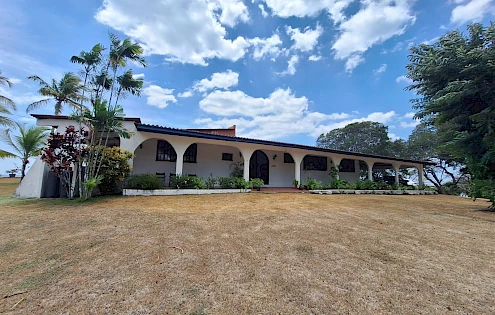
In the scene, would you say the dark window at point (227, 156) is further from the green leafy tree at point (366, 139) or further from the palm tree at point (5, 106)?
the green leafy tree at point (366, 139)

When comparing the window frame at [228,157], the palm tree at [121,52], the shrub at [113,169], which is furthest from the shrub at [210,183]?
the palm tree at [121,52]

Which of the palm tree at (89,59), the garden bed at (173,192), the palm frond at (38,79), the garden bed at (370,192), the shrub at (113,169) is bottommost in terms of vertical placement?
the garden bed at (370,192)

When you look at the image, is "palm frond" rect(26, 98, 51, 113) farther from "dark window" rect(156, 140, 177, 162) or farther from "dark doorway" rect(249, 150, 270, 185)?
"dark doorway" rect(249, 150, 270, 185)

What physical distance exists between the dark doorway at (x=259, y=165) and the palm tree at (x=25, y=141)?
39.4ft

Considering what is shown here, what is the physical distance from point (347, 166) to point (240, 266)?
16.8m

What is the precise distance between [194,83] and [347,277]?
16.0m

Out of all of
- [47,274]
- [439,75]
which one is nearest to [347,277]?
[47,274]

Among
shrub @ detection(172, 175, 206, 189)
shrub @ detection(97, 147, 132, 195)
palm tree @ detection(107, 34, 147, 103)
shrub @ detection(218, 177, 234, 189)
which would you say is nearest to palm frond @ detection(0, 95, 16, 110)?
palm tree @ detection(107, 34, 147, 103)

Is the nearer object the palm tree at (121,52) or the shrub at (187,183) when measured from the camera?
the palm tree at (121,52)

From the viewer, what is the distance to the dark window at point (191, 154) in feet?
41.8

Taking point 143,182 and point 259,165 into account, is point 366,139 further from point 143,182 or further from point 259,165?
point 143,182

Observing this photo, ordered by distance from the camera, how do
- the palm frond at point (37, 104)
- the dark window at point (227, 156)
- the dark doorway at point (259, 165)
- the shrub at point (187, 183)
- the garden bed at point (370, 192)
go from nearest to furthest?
the shrub at point (187, 183)
the garden bed at point (370, 192)
the dark window at point (227, 156)
the dark doorway at point (259, 165)
the palm frond at point (37, 104)

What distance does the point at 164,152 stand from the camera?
12.2 meters

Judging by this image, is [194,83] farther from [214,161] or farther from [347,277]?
[347,277]
